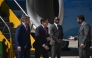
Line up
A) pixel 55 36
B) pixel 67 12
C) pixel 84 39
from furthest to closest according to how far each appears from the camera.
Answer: pixel 67 12 < pixel 55 36 < pixel 84 39

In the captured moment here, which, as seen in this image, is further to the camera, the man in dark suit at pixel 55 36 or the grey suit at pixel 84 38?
the man in dark suit at pixel 55 36

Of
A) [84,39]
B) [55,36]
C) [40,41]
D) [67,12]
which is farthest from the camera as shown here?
[67,12]

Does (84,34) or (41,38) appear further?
(41,38)

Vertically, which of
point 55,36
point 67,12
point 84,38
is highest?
point 67,12

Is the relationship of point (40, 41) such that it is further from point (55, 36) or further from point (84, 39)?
point (84, 39)

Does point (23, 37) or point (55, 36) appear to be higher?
point (23, 37)

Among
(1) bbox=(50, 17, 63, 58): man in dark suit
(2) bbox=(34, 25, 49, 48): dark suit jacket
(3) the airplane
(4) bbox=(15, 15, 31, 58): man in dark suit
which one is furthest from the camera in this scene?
(3) the airplane

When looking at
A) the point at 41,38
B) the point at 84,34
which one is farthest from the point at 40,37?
the point at 84,34

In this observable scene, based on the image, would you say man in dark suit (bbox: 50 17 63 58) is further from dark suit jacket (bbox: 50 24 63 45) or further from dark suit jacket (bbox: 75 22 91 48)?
dark suit jacket (bbox: 75 22 91 48)

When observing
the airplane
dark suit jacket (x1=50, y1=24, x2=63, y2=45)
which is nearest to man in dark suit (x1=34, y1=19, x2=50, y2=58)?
dark suit jacket (x1=50, y1=24, x2=63, y2=45)

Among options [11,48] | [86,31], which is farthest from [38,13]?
[86,31]

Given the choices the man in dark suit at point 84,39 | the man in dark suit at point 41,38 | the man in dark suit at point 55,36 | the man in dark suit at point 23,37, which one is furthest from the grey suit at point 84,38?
the man in dark suit at point 23,37

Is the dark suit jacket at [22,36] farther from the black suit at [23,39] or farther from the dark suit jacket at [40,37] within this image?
the dark suit jacket at [40,37]

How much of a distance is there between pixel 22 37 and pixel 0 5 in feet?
13.0
